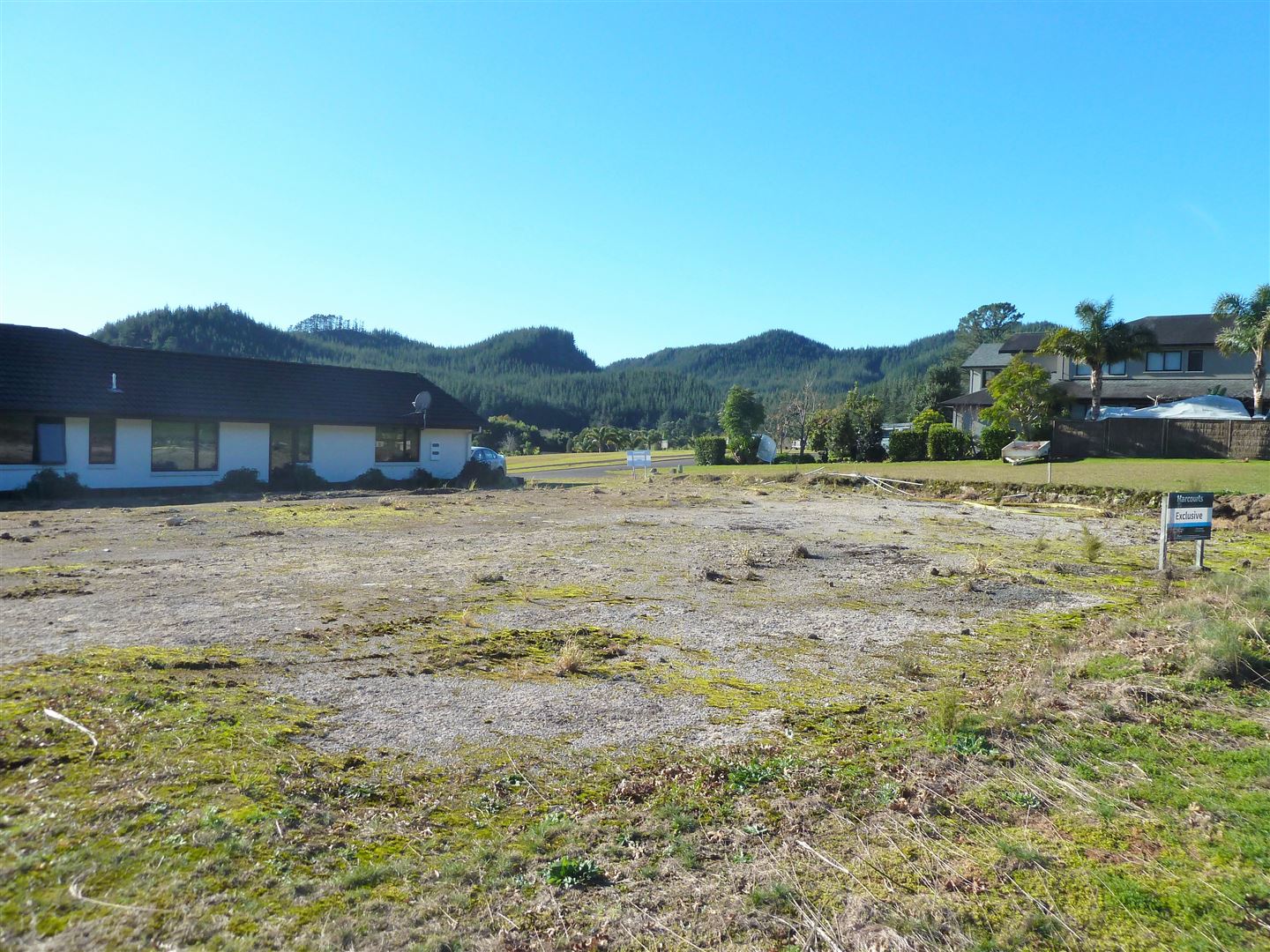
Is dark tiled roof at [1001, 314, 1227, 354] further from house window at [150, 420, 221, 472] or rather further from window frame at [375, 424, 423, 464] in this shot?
house window at [150, 420, 221, 472]

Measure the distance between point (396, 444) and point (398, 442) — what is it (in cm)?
13

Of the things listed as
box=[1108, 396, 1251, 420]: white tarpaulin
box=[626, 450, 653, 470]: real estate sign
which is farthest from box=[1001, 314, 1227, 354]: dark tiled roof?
box=[626, 450, 653, 470]: real estate sign

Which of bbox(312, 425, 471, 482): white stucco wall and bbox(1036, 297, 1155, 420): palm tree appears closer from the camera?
bbox(312, 425, 471, 482): white stucco wall

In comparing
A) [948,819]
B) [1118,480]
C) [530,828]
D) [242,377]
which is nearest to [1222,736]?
[948,819]

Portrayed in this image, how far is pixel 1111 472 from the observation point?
29109 millimetres

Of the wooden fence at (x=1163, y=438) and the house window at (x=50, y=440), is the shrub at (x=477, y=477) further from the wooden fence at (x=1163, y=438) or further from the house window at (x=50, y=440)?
Result: the wooden fence at (x=1163, y=438)

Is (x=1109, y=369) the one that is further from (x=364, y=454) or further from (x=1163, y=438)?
(x=364, y=454)

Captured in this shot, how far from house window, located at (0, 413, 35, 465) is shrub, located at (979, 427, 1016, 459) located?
130 ft

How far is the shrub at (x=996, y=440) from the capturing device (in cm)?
4175

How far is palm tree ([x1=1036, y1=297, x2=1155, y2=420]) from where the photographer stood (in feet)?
145

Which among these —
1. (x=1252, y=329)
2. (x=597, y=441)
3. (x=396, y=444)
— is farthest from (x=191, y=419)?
(x=597, y=441)

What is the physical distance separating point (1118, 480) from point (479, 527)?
68.4 ft

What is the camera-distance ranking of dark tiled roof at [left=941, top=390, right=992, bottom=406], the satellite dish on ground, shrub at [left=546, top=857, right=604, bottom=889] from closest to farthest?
shrub at [left=546, top=857, right=604, bottom=889] < the satellite dish on ground < dark tiled roof at [left=941, top=390, right=992, bottom=406]

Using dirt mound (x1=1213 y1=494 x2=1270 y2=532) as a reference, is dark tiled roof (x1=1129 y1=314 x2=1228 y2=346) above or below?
above
